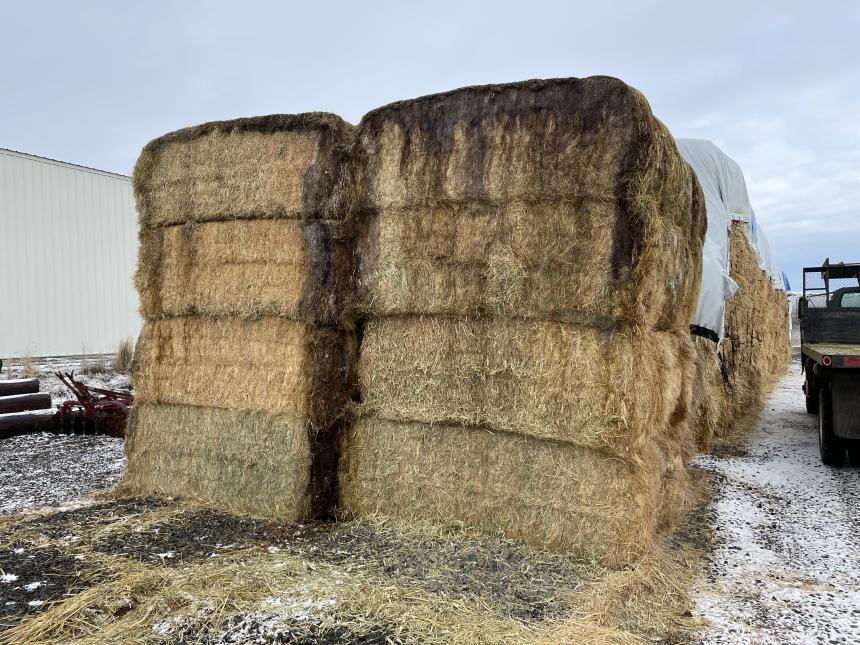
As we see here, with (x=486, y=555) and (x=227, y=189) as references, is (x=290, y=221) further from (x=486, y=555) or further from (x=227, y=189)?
(x=486, y=555)

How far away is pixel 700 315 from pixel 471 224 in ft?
14.6

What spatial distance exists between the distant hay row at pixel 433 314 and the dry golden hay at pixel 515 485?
1cm

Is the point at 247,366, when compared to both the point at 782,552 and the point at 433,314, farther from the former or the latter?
the point at 782,552

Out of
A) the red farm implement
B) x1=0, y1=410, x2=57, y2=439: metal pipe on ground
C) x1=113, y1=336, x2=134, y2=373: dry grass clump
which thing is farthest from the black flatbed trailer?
x1=113, y1=336, x2=134, y2=373: dry grass clump

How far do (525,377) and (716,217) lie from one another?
20.7 feet

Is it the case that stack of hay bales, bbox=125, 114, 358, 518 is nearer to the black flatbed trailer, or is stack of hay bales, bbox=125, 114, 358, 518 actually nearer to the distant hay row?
the distant hay row

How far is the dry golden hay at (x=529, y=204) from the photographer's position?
3908mm

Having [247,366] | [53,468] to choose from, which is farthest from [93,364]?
[247,366]

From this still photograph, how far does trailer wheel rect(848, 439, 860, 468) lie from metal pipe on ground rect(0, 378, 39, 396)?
412 inches

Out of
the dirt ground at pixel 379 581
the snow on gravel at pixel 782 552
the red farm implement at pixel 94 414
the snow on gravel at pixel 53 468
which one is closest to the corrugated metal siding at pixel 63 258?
the red farm implement at pixel 94 414

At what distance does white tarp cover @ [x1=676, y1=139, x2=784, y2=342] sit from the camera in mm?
7785

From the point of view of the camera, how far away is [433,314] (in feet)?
14.8

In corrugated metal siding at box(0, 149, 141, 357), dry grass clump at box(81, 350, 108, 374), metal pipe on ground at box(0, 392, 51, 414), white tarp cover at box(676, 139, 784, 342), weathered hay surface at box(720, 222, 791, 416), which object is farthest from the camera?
corrugated metal siding at box(0, 149, 141, 357)

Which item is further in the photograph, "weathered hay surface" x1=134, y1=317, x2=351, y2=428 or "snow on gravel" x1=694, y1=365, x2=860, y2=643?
"weathered hay surface" x1=134, y1=317, x2=351, y2=428
